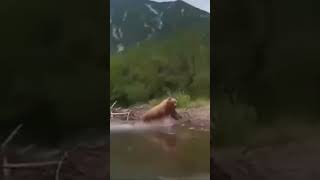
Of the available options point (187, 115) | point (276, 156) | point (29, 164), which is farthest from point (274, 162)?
point (29, 164)

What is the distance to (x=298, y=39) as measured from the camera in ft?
11.8

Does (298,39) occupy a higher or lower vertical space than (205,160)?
higher

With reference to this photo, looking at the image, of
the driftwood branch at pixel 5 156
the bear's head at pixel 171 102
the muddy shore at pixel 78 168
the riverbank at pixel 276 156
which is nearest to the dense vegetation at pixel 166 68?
the bear's head at pixel 171 102

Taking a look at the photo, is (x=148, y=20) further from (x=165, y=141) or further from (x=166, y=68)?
(x=165, y=141)

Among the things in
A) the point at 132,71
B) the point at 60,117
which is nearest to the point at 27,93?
the point at 60,117

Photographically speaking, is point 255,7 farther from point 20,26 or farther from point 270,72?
point 20,26

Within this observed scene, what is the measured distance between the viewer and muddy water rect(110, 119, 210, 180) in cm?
359

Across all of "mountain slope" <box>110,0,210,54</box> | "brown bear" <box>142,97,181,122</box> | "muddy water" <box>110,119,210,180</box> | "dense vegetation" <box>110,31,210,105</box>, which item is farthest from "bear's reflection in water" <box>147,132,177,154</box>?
"mountain slope" <box>110,0,210,54</box>

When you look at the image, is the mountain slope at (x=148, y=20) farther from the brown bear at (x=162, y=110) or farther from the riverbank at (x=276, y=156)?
the riverbank at (x=276, y=156)

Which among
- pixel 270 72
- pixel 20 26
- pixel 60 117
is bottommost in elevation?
pixel 60 117

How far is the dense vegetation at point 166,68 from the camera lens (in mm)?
3635

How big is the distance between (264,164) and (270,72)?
571mm

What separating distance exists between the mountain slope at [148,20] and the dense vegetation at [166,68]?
0.17 feet

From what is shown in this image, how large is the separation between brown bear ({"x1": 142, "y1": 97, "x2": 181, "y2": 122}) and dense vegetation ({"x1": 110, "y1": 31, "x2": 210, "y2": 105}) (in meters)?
Answer: 0.06
